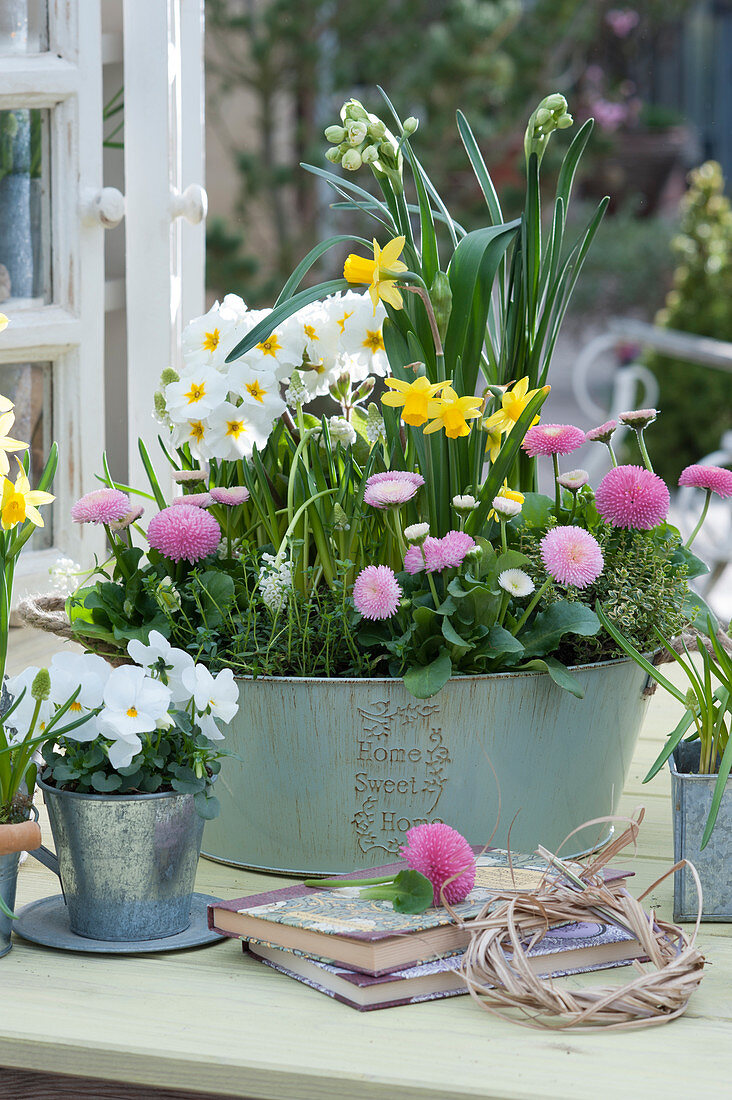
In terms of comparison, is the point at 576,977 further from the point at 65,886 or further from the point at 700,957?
the point at 65,886

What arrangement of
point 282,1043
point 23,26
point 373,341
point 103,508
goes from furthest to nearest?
1. point 23,26
2. point 373,341
3. point 103,508
4. point 282,1043

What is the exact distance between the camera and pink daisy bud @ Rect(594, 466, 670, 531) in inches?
35.0

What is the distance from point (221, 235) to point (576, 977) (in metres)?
4.86

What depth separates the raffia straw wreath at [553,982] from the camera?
67cm

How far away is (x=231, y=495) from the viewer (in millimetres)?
912

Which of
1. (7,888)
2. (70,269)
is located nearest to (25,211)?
(70,269)

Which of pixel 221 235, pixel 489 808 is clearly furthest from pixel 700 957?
pixel 221 235

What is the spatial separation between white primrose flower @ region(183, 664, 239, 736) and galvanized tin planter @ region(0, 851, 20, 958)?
14 centimetres

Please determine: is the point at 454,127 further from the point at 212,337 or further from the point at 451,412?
the point at 451,412

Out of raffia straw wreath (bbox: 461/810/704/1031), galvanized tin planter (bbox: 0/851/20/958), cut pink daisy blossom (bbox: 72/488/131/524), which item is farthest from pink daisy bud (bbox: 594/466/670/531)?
galvanized tin planter (bbox: 0/851/20/958)

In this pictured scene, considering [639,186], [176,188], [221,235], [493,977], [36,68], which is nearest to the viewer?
[493,977]

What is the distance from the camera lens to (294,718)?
0.84 metres

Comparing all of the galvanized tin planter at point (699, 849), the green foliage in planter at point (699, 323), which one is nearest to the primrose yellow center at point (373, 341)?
the galvanized tin planter at point (699, 849)

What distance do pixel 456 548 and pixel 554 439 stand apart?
0.17 m
